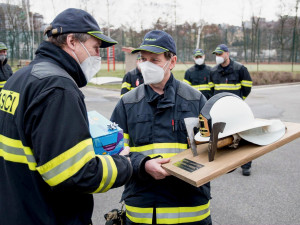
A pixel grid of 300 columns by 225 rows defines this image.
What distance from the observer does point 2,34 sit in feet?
94.5

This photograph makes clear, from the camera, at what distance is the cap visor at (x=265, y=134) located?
5.63 feet

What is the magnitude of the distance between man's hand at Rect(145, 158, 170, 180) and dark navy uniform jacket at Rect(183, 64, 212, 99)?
5192 mm

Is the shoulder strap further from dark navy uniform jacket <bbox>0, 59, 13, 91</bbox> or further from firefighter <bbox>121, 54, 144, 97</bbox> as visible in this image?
dark navy uniform jacket <bbox>0, 59, 13, 91</bbox>

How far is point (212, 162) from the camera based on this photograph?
1600 mm

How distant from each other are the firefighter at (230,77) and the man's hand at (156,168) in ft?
13.5

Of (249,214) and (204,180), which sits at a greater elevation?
(204,180)

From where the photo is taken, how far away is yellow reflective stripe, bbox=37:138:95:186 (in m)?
1.27

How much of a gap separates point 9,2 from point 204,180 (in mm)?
41557

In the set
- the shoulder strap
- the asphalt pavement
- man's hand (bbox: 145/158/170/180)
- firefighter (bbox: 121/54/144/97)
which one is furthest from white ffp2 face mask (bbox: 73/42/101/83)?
firefighter (bbox: 121/54/144/97)

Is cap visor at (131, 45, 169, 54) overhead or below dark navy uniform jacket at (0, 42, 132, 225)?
overhead

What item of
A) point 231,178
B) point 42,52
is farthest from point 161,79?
point 231,178

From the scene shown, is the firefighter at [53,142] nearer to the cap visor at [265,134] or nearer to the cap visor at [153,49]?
the cap visor at [153,49]

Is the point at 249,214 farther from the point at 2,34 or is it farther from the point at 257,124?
the point at 2,34

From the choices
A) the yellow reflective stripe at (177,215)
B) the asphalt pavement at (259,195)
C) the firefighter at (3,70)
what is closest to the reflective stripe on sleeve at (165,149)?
the yellow reflective stripe at (177,215)
